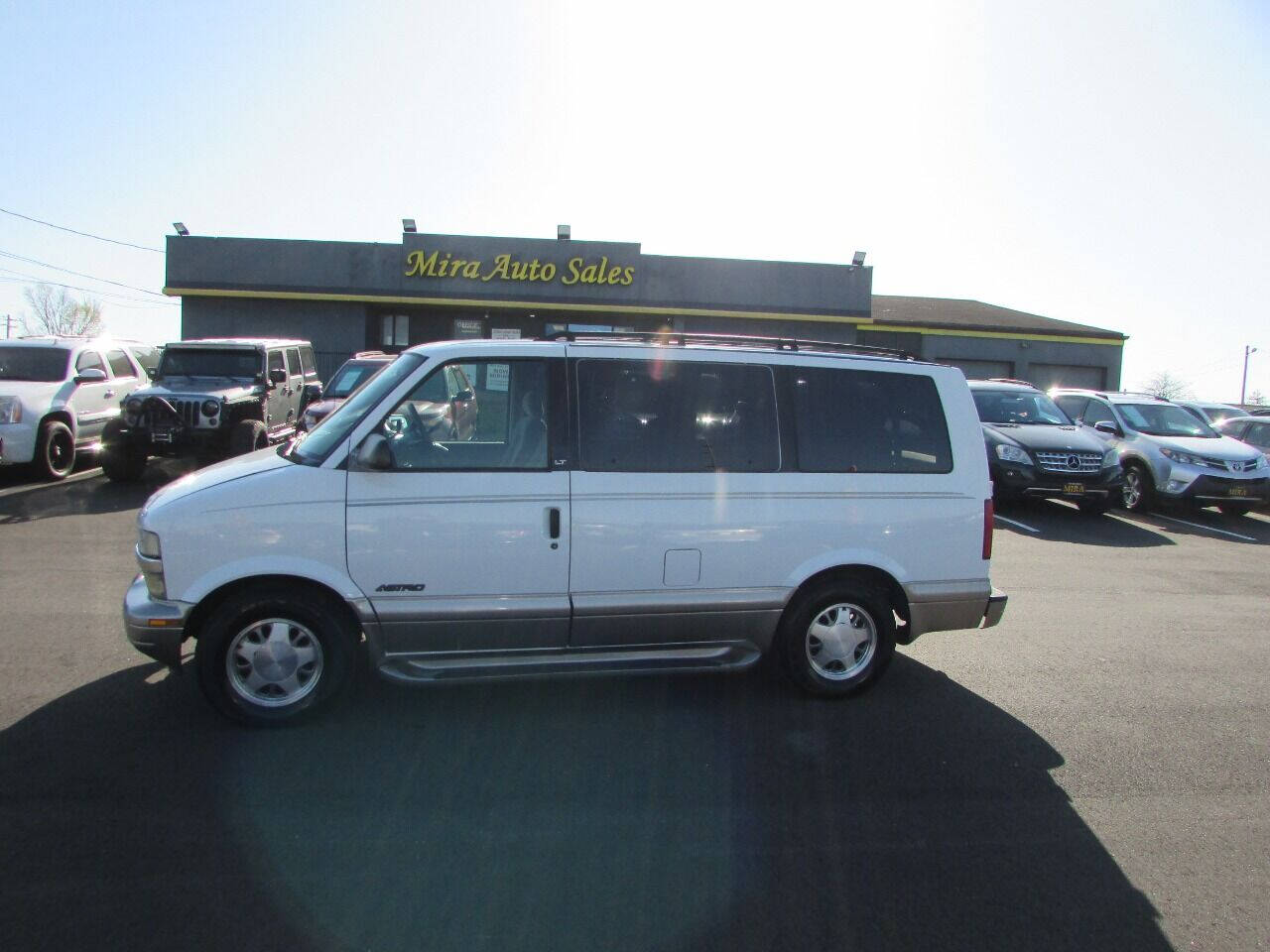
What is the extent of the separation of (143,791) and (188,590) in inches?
37.5

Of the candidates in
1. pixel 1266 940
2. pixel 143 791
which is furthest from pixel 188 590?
pixel 1266 940

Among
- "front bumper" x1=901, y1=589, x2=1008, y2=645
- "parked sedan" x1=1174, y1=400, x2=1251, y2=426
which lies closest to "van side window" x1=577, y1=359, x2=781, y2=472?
"front bumper" x1=901, y1=589, x2=1008, y2=645

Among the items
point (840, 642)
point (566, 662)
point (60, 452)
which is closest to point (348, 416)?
point (566, 662)

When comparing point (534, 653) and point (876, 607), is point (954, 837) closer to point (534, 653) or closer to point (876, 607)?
point (876, 607)

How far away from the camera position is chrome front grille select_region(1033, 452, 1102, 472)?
13.1 metres

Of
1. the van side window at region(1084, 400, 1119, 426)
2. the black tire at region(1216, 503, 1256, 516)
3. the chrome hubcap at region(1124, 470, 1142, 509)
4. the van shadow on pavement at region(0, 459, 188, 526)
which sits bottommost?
the black tire at region(1216, 503, 1256, 516)

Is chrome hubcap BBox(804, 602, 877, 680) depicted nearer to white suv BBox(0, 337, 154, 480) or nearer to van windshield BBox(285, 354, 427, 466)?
van windshield BBox(285, 354, 427, 466)

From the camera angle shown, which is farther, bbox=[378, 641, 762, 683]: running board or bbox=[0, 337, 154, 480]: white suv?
bbox=[0, 337, 154, 480]: white suv

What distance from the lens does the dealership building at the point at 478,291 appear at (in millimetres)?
26188

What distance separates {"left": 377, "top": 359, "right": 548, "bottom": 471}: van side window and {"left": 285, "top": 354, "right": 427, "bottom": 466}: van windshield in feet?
0.50

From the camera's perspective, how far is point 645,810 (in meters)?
4.03

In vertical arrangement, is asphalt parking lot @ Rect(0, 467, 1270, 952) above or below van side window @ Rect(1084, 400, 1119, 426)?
below

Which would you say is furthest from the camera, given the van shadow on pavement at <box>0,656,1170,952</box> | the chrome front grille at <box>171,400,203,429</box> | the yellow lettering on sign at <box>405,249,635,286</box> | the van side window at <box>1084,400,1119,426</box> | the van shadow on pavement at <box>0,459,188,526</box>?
the yellow lettering on sign at <box>405,249,635,286</box>

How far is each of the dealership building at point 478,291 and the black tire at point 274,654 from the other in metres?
21.5
